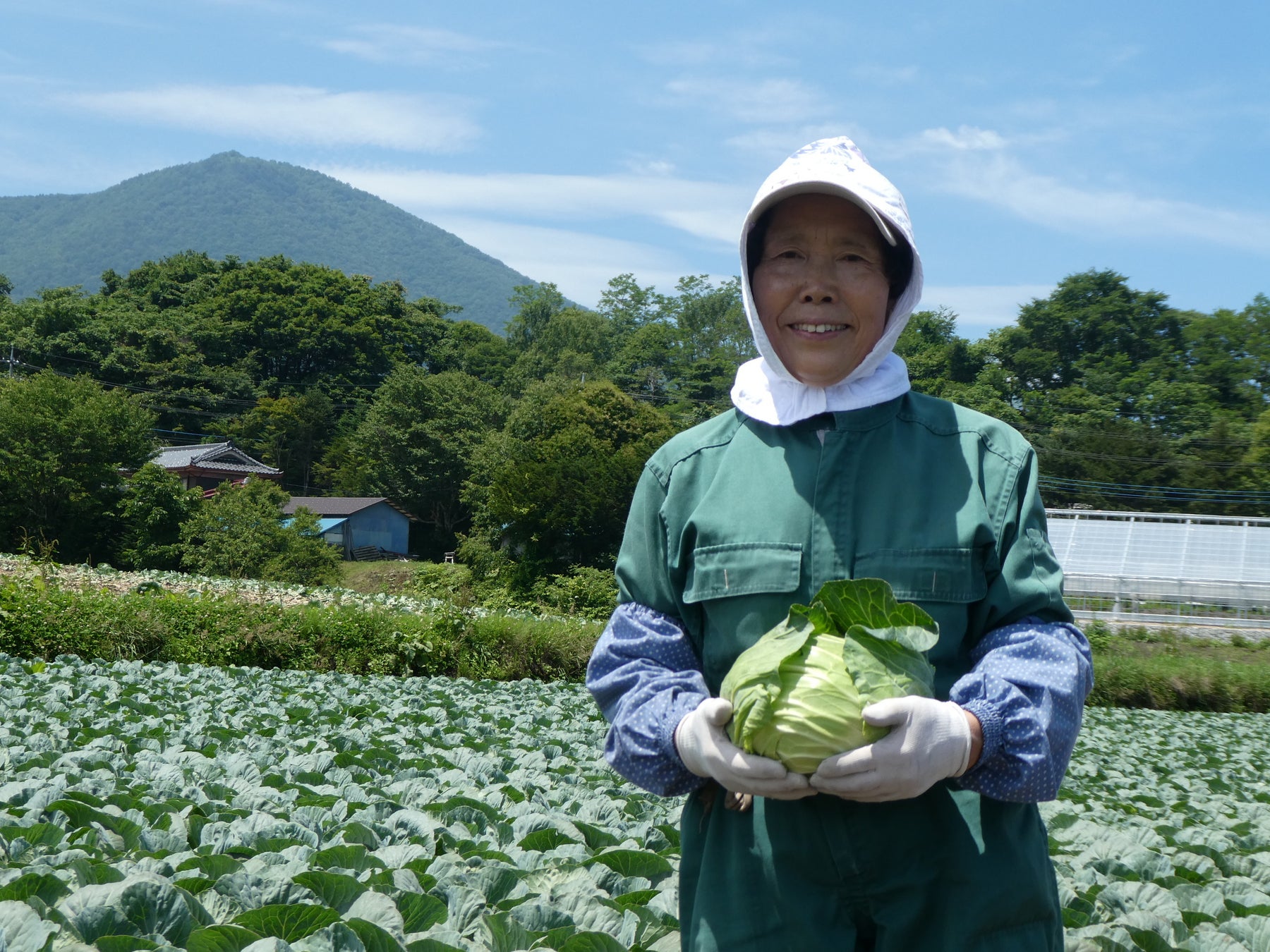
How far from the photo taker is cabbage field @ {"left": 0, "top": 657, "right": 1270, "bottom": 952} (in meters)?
2.62

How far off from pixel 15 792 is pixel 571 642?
11.6 meters

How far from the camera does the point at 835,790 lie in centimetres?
152

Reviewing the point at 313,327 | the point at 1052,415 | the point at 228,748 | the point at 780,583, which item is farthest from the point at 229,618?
the point at 313,327

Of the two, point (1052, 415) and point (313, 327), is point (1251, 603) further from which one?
point (313, 327)

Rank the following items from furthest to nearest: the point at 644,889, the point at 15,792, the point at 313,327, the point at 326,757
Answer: the point at 313,327
the point at 326,757
the point at 15,792
the point at 644,889

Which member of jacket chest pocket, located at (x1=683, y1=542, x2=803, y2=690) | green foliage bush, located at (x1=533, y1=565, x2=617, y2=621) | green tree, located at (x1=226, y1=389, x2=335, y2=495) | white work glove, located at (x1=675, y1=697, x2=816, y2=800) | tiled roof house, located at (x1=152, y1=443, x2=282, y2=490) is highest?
jacket chest pocket, located at (x1=683, y1=542, x2=803, y2=690)

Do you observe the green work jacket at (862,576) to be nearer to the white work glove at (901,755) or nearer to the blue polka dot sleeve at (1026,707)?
the blue polka dot sleeve at (1026,707)

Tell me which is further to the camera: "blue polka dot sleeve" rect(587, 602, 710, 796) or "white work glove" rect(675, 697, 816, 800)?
"blue polka dot sleeve" rect(587, 602, 710, 796)

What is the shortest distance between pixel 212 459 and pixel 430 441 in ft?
31.1

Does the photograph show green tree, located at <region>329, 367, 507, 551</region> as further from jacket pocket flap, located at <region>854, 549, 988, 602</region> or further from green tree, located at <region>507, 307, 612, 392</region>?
jacket pocket flap, located at <region>854, 549, 988, 602</region>

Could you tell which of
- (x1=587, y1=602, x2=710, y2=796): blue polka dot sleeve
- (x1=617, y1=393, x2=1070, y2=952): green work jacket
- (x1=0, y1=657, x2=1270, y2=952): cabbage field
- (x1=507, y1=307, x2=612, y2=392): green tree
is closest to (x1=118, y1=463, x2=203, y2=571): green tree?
(x1=507, y1=307, x2=612, y2=392): green tree

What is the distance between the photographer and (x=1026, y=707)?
5.27 ft

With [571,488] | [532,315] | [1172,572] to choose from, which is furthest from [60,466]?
[532,315]

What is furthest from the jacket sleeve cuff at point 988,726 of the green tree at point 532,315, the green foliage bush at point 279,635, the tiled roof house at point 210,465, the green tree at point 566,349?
the green tree at point 532,315
